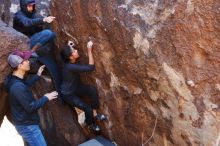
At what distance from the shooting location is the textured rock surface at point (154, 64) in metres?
4.08

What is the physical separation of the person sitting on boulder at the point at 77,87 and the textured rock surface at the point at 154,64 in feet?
0.39

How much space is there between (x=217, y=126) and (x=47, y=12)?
10.6 ft

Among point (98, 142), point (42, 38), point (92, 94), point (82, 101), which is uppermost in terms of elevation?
point (42, 38)

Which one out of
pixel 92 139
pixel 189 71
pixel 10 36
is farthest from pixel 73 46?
pixel 189 71

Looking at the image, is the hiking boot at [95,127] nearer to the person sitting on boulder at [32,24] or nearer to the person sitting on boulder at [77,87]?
the person sitting on boulder at [77,87]

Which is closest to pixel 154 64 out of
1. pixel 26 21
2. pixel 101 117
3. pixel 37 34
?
pixel 101 117

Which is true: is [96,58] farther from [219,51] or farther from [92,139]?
[219,51]

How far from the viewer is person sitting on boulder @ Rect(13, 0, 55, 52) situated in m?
5.64

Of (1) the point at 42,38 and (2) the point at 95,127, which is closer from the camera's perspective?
(1) the point at 42,38

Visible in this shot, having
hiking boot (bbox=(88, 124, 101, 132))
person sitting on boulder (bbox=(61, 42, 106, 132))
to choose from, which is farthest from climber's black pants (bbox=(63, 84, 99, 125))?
hiking boot (bbox=(88, 124, 101, 132))

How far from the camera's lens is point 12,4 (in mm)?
6883

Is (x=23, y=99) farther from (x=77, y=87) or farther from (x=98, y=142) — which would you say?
(x=98, y=142)

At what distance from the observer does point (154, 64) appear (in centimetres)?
450

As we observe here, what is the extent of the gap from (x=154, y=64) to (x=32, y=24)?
6.80 feet
